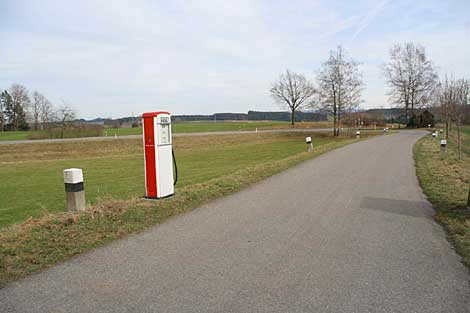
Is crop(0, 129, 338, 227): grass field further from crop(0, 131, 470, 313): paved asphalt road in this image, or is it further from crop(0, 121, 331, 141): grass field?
crop(0, 121, 331, 141): grass field

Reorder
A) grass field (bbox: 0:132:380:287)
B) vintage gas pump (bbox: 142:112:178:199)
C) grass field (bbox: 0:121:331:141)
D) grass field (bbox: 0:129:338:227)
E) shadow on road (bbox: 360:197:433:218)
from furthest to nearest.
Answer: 1. grass field (bbox: 0:121:331:141)
2. grass field (bbox: 0:129:338:227)
3. vintage gas pump (bbox: 142:112:178:199)
4. shadow on road (bbox: 360:197:433:218)
5. grass field (bbox: 0:132:380:287)

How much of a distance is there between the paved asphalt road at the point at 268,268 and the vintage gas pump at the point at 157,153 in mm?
1328

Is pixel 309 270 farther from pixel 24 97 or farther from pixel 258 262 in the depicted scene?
pixel 24 97

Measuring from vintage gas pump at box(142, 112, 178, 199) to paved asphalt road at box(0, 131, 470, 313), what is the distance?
4.36ft

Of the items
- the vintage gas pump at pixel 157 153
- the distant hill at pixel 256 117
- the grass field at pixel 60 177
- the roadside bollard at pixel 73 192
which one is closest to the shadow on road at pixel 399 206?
the vintage gas pump at pixel 157 153

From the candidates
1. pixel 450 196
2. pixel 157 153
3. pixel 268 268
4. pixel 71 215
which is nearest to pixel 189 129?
pixel 157 153

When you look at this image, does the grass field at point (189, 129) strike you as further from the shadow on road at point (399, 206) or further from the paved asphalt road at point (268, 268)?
the paved asphalt road at point (268, 268)

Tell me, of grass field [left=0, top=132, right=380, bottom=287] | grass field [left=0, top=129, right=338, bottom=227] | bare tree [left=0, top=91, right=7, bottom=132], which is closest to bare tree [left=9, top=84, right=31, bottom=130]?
bare tree [left=0, top=91, right=7, bottom=132]

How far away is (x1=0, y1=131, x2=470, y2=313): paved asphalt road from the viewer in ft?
10.6

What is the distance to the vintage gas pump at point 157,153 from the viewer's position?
7527 millimetres

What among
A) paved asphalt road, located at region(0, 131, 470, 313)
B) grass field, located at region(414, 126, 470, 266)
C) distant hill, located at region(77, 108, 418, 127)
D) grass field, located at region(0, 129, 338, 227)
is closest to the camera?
paved asphalt road, located at region(0, 131, 470, 313)

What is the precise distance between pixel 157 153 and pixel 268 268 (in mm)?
4297

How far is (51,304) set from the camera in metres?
3.22

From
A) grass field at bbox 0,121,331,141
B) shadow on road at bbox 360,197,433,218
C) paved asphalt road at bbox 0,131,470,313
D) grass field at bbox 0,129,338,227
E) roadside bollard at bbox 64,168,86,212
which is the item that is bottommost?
grass field at bbox 0,129,338,227
